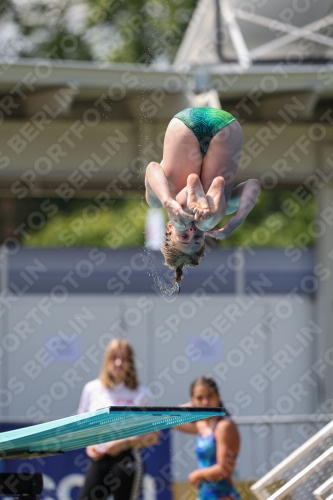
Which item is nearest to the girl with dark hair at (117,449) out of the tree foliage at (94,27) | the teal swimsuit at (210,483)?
the teal swimsuit at (210,483)

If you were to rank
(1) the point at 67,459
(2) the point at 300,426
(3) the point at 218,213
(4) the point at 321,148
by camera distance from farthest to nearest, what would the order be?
→ (4) the point at 321,148 → (2) the point at 300,426 → (1) the point at 67,459 → (3) the point at 218,213

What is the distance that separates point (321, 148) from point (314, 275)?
1708 millimetres

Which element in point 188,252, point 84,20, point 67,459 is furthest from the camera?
point 84,20

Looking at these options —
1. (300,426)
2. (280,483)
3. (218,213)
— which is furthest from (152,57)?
(218,213)

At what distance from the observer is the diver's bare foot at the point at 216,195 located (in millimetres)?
4824

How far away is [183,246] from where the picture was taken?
5254mm

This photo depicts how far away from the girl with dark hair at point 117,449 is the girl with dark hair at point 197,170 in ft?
6.58

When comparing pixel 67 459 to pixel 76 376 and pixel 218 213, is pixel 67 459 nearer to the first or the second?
pixel 76 376

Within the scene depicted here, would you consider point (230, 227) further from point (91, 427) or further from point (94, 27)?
point (94, 27)

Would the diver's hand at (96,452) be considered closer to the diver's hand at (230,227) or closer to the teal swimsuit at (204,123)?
the diver's hand at (230,227)

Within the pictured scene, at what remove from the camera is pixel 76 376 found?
10328mm

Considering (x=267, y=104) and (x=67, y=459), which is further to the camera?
(x=267, y=104)

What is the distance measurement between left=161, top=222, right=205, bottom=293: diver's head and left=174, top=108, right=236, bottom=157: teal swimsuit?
49 centimetres

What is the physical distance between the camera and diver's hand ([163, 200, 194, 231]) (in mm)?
4832
